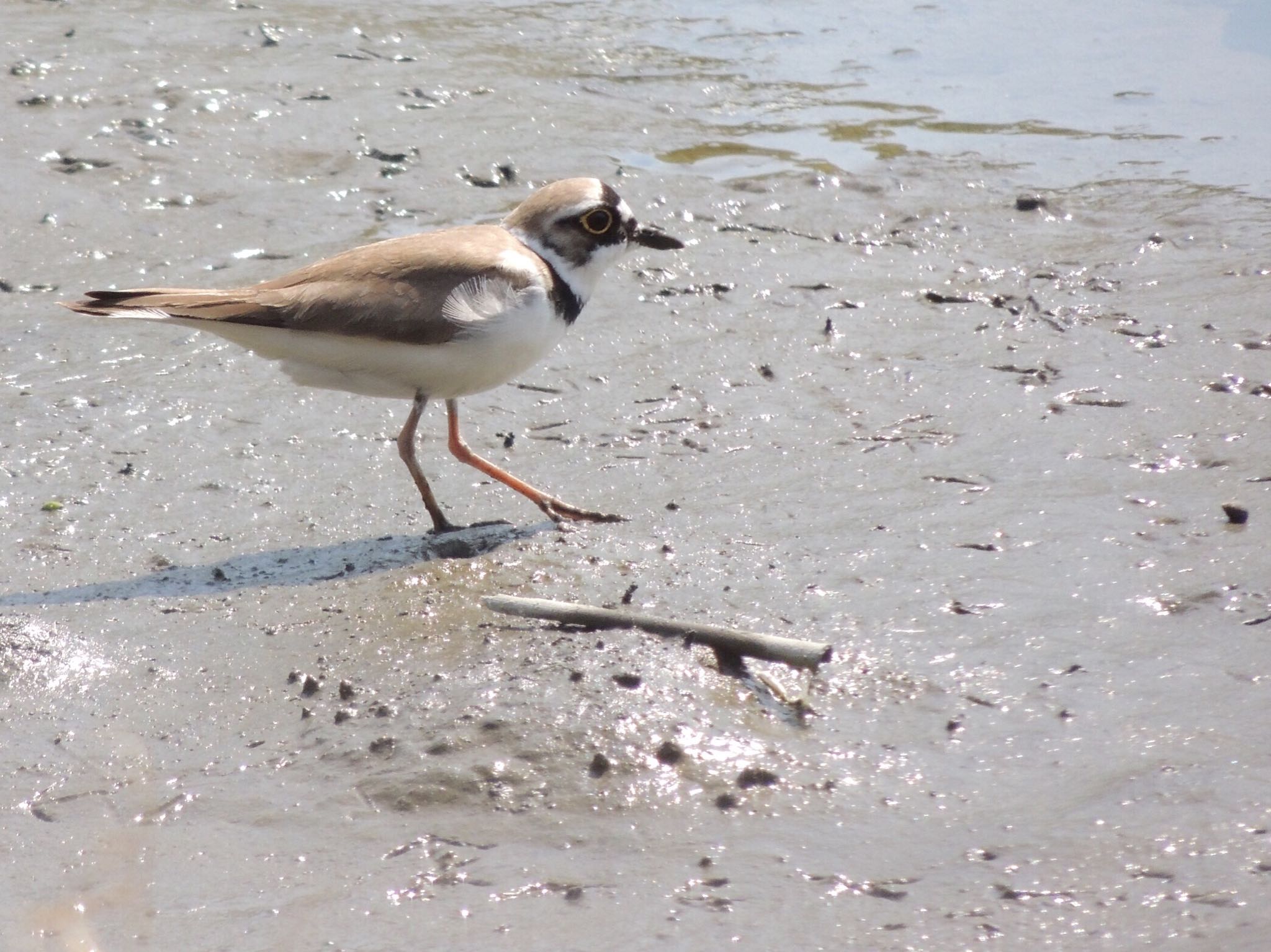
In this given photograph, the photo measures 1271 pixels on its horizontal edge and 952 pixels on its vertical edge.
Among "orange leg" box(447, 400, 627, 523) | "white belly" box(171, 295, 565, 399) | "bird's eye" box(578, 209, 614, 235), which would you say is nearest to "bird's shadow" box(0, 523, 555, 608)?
"orange leg" box(447, 400, 627, 523)

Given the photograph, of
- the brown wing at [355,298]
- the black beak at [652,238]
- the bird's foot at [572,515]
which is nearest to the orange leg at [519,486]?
the bird's foot at [572,515]

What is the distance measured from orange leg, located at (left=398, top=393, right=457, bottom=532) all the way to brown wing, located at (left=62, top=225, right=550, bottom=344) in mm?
345

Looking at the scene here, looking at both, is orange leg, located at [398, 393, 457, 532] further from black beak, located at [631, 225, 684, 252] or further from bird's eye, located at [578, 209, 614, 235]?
black beak, located at [631, 225, 684, 252]

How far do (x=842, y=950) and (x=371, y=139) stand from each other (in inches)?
304

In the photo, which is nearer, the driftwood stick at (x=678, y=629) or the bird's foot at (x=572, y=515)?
the driftwood stick at (x=678, y=629)

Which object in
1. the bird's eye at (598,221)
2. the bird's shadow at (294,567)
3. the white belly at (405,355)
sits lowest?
the bird's shadow at (294,567)

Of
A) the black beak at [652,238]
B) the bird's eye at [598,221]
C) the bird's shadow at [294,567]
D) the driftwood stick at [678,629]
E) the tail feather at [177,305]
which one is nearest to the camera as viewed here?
the driftwood stick at [678,629]

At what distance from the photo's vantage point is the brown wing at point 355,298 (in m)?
6.16

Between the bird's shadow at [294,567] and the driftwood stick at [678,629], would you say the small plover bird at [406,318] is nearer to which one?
the bird's shadow at [294,567]

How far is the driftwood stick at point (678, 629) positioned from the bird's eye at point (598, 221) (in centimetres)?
226

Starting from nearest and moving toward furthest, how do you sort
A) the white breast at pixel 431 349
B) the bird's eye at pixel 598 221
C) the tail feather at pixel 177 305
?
the tail feather at pixel 177 305 < the white breast at pixel 431 349 < the bird's eye at pixel 598 221

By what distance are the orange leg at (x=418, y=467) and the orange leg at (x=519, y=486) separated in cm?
22

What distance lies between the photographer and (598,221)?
6863 mm

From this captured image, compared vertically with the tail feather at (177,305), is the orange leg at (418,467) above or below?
below
